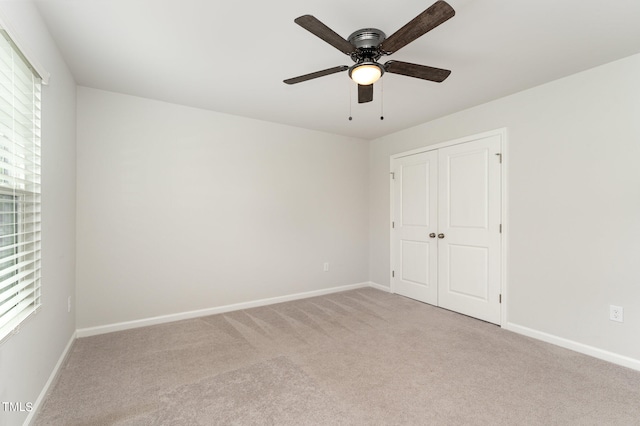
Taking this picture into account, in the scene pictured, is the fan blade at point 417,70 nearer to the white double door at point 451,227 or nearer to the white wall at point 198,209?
the white double door at point 451,227

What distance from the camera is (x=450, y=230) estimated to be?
3707 mm

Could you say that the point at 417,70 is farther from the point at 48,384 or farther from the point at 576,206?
the point at 48,384

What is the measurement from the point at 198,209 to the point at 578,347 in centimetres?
399

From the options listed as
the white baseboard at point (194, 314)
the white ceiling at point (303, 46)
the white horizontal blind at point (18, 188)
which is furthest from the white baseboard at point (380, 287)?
the white horizontal blind at point (18, 188)

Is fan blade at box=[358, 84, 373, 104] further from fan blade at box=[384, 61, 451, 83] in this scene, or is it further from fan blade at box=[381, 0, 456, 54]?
fan blade at box=[381, 0, 456, 54]

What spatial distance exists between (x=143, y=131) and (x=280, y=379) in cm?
282

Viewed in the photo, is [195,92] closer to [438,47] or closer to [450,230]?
[438,47]

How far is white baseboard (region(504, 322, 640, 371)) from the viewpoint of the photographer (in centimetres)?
235

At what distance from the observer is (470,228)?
349cm

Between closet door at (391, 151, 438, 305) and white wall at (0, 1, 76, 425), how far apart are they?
12.5 ft

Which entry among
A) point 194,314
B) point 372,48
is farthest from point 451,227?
point 194,314

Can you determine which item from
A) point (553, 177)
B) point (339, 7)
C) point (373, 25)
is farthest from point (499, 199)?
point (339, 7)

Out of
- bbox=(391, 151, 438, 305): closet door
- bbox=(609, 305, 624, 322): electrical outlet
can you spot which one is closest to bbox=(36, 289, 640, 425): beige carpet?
bbox=(609, 305, 624, 322): electrical outlet

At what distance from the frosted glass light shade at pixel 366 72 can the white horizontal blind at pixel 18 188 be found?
1821 mm
